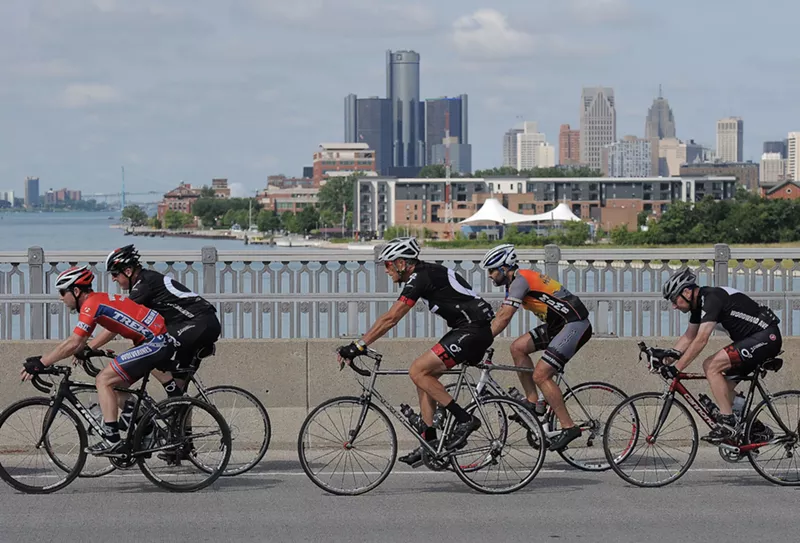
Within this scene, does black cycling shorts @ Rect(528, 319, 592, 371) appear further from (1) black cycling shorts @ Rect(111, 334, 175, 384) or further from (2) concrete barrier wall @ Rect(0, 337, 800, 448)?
(1) black cycling shorts @ Rect(111, 334, 175, 384)

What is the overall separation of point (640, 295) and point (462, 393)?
3979 millimetres

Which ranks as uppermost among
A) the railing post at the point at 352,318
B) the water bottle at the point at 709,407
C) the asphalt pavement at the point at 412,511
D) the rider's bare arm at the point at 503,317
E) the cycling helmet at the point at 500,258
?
the cycling helmet at the point at 500,258

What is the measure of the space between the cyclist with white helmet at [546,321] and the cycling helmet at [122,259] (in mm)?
2587

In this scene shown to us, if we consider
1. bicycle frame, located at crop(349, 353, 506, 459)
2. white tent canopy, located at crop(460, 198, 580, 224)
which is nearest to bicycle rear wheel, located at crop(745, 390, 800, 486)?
bicycle frame, located at crop(349, 353, 506, 459)

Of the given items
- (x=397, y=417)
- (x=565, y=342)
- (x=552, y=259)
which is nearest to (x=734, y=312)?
(x=565, y=342)

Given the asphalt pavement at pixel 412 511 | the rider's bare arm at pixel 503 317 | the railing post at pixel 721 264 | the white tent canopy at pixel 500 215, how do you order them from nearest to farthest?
the asphalt pavement at pixel 412 511 → the rider's bare arm at pixel 503 317 → the railing post at pixel 721 264 → the white tent canopy at pixel 500 215

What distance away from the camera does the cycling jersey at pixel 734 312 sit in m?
9.82

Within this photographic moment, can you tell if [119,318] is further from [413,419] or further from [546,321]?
[546,321]

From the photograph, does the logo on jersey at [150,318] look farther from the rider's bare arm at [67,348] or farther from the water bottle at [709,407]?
the water bottle at [709,407]

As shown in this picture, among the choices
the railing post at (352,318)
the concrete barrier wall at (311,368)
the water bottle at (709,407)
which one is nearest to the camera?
the water bottle at (709,407)

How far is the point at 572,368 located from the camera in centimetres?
1259

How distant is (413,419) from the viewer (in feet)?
31.6

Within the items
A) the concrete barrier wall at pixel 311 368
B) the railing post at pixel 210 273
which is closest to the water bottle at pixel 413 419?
the concrete barrier wall at pixel 311 368

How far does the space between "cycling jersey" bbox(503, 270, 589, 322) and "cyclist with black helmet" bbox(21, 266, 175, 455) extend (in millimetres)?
2632
